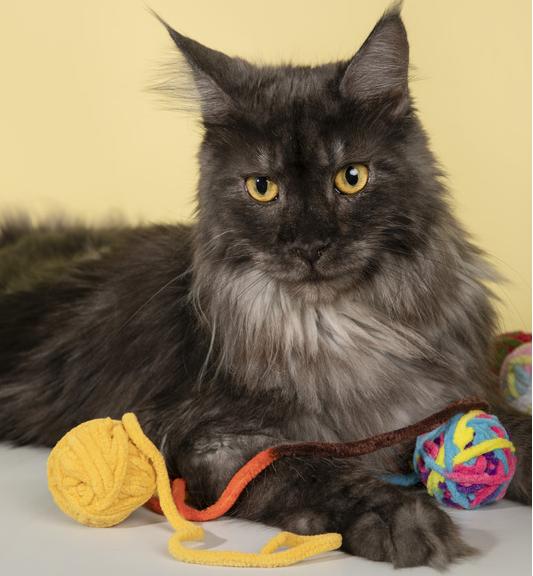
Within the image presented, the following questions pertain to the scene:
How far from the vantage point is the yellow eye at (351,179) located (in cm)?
252

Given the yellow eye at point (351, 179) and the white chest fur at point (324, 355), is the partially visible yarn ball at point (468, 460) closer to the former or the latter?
the white chest fur at point (324, 355)

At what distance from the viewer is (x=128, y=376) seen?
296 centimetres

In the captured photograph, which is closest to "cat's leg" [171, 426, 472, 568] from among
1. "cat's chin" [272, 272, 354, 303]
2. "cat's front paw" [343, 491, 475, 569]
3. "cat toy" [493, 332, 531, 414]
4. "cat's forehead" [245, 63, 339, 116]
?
"cat's front paw" [343, 491, 475, 569]

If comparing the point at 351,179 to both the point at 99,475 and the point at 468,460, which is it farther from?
the point at 99,475

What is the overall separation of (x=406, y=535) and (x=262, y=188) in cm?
90

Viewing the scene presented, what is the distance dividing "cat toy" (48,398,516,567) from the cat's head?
402mm

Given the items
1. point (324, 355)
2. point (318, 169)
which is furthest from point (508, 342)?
point (318, 169)

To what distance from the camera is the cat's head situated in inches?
98.0

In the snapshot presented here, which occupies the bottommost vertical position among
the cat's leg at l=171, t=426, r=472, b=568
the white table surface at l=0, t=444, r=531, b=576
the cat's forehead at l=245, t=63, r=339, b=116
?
the white table surface at l=0, t=444, r=531, b=576

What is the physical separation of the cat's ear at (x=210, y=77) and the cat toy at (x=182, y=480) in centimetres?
80

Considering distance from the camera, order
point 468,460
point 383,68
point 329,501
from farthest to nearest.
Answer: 1. point 383,68
2. point 468,460
3. point 329,501

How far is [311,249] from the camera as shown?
243 centimetres

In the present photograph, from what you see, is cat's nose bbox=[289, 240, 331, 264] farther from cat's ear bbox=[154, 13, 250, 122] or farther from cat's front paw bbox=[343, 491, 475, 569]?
cat's front paw bbox=[343, 491, 475, 569]

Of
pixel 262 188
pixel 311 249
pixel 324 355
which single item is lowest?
pixel 324 355
